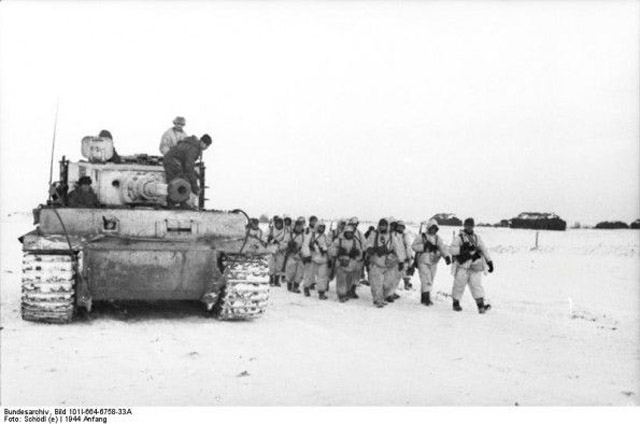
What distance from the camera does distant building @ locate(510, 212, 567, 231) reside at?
130 ft

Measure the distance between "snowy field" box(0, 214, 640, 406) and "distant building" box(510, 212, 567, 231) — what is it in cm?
2800

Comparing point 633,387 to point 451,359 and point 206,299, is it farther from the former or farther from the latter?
point 206,299

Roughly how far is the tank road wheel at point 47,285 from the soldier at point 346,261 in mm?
5382

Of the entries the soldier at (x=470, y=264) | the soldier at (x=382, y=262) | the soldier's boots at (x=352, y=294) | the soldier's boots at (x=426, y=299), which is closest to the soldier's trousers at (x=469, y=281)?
the soldier at (x=470, y=264)

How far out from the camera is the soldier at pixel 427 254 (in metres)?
12.5

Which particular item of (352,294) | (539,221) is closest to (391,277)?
(352,294)

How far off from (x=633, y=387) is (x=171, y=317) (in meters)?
5.72

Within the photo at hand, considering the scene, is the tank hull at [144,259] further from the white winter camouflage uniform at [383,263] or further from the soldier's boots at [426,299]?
the soldier's boots at [426,299]

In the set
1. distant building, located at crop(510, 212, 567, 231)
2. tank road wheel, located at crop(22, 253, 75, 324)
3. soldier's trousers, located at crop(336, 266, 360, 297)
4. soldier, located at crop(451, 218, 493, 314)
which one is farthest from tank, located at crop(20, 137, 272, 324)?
distant building, located at crop(510, 212, 567, 231)

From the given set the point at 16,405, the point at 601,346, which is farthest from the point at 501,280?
the point at 16,405

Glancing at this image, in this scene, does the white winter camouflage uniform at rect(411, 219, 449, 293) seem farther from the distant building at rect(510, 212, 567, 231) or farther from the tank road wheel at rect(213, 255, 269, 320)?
the distant building at rect(510, 212, 567, 231)

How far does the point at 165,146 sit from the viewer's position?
10672 mm

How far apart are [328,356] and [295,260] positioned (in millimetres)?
7696

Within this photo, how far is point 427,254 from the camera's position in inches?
492
